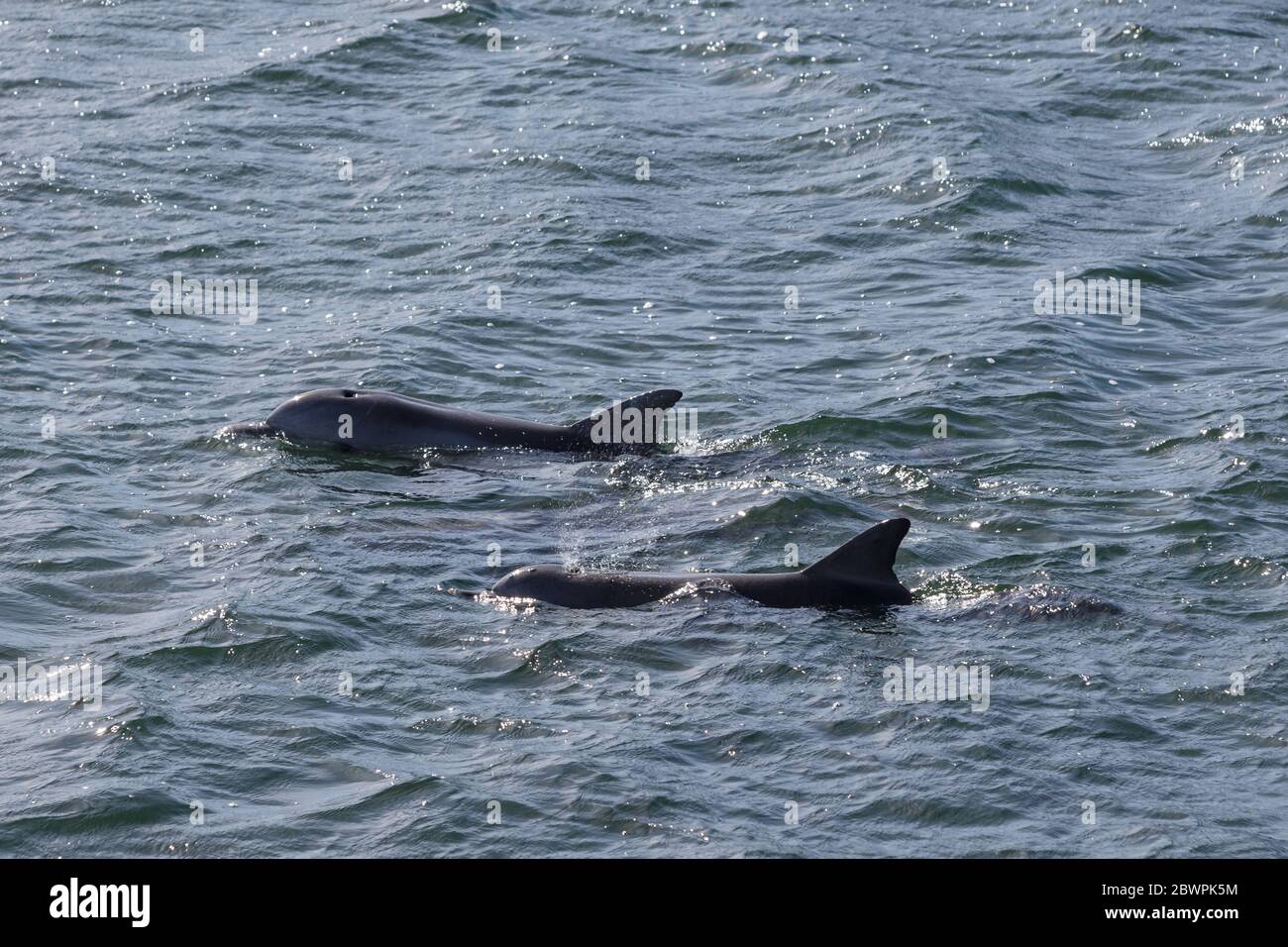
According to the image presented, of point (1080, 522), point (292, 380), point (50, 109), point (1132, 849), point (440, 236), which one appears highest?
point (50, 109)


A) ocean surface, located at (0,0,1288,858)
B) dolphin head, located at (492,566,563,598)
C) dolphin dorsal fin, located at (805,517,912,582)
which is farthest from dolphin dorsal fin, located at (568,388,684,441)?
dolphin dorsal fin, located at (805,517,912,582)

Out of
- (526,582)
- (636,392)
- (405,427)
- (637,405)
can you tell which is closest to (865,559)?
(526,582)

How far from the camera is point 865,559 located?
49.4ft

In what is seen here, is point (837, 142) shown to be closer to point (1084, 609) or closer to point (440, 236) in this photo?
point (440, 236)

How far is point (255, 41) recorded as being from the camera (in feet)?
113

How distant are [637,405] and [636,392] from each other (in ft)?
7.57

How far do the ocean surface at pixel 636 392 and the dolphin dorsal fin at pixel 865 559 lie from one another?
0.35 metres

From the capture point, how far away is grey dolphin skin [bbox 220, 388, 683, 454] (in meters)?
19.1

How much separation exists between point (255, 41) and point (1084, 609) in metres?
23.4

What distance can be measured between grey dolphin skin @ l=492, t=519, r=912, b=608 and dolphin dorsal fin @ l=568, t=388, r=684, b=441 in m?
3.44

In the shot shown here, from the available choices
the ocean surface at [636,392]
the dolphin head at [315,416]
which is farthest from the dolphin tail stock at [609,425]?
the dolphin head at [315,416]

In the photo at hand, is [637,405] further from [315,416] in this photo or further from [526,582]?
[526,582]

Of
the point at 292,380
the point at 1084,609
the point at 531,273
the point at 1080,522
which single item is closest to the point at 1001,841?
the point at 1084,609

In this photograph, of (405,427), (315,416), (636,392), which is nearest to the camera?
(405,427)
